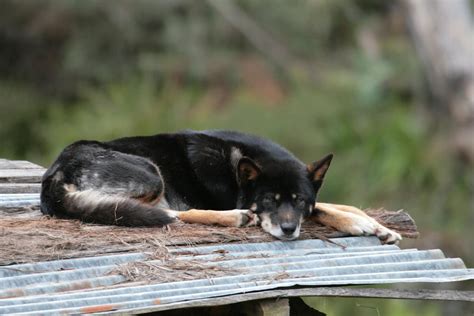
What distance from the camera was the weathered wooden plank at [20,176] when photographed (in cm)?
749

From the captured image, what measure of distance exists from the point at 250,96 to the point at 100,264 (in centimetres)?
1582

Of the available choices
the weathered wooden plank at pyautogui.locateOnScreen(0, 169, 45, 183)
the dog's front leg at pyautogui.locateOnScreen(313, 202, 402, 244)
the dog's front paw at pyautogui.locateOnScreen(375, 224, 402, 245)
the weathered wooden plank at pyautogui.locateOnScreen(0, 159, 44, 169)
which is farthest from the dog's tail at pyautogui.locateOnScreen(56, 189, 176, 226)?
the weathered wooden plank at pyautogui.locateOnScreen(0, 159, 44, 169)

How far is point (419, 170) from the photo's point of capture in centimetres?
1673

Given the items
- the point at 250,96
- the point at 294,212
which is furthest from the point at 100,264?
the point at 250,96

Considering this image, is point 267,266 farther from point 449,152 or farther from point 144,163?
point 449,152

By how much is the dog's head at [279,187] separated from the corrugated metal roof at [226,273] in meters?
0.42

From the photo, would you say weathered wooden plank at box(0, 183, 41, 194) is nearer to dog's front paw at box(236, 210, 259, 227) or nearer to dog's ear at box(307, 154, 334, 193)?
dog's front paw at box(236, 210, 259, 227)

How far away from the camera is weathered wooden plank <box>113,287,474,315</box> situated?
176 inches

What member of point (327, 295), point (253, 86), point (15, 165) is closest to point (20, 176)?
point (15, 165)

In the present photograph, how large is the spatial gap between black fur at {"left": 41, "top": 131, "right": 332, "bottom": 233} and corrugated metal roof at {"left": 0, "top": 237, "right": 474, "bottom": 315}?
404 mm

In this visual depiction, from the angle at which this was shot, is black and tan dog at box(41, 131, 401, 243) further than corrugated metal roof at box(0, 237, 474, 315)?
Yes

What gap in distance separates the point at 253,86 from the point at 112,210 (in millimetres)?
15488

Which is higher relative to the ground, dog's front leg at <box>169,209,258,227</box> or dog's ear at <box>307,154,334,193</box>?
dog's ear at <box>307,154,334,193</box>

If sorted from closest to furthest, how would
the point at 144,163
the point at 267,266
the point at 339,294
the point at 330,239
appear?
1. the point at 339,294
2. the point at 267,266
3. the point at 330,239
4. the point at 144,163
